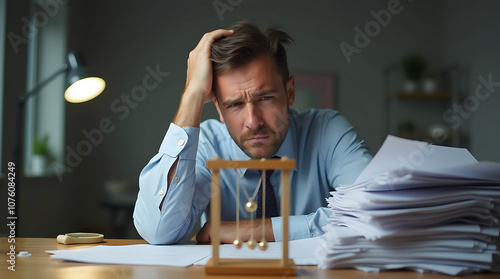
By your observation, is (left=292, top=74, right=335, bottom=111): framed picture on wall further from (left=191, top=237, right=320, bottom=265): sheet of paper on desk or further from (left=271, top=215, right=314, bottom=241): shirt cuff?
(left=191, top=237, right=320, bottom=265): sheet of paper on desk

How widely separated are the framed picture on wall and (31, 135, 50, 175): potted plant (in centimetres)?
229

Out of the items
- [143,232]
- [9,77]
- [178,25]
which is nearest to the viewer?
[143,232]

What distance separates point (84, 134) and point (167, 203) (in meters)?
3.34

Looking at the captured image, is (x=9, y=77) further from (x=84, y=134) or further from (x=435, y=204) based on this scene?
(x=435, y=204)

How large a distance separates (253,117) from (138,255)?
56cm

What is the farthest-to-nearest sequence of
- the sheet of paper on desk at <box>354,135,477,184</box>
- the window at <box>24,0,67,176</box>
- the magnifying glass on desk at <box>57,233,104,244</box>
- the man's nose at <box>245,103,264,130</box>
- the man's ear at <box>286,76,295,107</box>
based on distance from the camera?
the window at <box>24,0,67,176</box> → the man's ear at <box>286,76,295,107</box> → the man's nose at <box>245,103,264,130</box> → the magnifying glass on desk at <box>57,233,104,244</box> → the sheet of paper on desk at <box>354,135,477,184</box>

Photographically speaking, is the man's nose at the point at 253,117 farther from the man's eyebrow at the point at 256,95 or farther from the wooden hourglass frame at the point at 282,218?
the wooden hourglass frame at the point at 282,218

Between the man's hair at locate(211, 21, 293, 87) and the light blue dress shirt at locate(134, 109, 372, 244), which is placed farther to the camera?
the man's hair at locate(211, 21, 293, 87)

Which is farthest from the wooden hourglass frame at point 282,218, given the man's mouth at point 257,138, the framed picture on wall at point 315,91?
the framed picture on wall at point 315,91

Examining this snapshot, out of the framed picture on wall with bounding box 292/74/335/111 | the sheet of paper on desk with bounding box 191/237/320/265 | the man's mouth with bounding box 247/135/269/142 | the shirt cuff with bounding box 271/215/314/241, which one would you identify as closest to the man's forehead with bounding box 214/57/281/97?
the man's mouth with bounding box 247/135/269/142

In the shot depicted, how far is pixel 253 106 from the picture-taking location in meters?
1.31

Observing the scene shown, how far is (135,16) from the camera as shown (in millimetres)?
4414

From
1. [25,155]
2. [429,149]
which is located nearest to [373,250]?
[429,149]

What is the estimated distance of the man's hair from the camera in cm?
134
